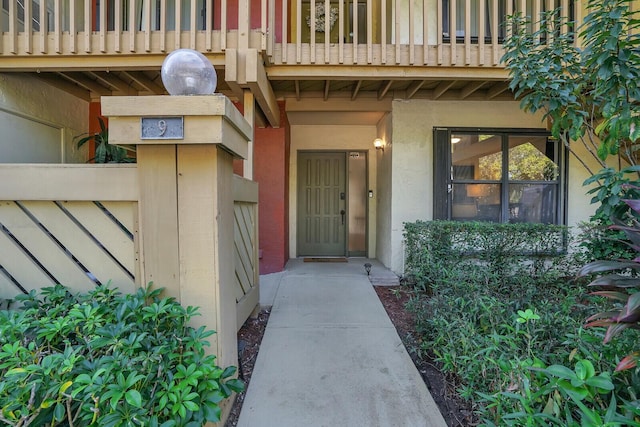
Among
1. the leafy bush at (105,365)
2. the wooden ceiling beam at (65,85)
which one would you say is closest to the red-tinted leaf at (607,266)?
the leafy bush at (105,365)

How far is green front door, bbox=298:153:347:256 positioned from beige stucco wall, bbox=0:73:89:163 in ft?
11.5

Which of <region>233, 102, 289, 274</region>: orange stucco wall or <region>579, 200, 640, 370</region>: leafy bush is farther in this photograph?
<region>233, 102, 289, 274</region>: orange stucco wall

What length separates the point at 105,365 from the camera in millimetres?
1078

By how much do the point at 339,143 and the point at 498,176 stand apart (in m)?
2.77

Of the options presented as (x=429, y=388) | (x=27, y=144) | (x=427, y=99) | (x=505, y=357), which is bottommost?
(x=429, y=388)

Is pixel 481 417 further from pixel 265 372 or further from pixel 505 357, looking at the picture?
pixel 265 372

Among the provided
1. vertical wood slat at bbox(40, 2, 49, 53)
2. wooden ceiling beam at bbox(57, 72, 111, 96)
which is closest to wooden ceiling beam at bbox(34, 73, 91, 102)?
wooden ceiling beam at bbox(57, 72, 111, 96)

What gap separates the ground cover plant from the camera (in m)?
1.15

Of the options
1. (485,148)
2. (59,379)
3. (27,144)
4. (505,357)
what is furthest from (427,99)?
(27,144)

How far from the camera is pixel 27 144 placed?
3.84 metres

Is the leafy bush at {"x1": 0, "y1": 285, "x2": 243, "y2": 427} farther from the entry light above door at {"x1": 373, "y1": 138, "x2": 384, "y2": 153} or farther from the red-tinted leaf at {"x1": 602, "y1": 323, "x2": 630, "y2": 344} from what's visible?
the entry light above door at {"x1": 373, "y1": 138, "x2": 384, "y2": 153}

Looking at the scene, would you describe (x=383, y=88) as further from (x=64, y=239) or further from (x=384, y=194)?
(x=64, y=239)

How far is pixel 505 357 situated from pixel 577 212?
407 centimetres

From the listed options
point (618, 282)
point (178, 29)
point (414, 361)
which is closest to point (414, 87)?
point (178, 29)
